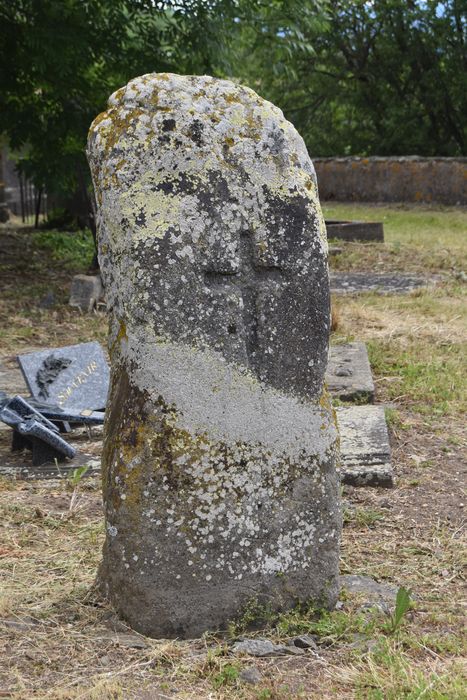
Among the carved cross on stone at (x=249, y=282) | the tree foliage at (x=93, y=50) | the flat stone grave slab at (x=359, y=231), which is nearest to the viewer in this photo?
the carved cross on stone at (x=249, y=282)

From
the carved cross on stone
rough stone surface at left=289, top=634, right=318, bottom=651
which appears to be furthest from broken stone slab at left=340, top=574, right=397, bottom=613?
the carved cross on stone

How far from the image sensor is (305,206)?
11.4 feet

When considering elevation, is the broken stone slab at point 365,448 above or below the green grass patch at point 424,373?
above

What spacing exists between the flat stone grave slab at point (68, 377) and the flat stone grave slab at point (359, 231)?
8.10 m

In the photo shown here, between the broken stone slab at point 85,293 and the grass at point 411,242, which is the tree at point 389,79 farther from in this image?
the broken stone slab at point 85,293

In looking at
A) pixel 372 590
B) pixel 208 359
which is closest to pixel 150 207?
pixel 208 359

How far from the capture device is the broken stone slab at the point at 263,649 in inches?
128

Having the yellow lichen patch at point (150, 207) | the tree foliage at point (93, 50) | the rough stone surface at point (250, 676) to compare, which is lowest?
the rough stone surface at point (250, 676)

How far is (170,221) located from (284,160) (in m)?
0.46

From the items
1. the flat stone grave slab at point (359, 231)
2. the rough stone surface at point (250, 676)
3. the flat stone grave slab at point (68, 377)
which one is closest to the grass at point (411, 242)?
the flat stone grave slab at point (359, 231)

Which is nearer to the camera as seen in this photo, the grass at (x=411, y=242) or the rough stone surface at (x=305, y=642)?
the rough stone surface at (x=305, y=642)

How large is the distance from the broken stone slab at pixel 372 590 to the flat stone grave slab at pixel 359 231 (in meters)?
10.7

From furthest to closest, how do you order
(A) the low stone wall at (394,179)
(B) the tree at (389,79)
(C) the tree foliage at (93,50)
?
(B) the tree at (389,79) < (A) the low stone wall at (394,179) < (C) the tree foliage at (93,50)

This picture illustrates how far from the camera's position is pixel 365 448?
5.29 metres
